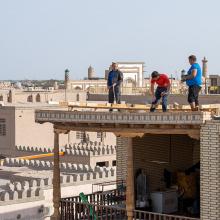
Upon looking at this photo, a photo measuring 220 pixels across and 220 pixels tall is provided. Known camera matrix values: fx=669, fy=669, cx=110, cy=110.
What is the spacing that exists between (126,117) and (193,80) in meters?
1.76

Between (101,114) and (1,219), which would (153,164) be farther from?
(1,219)

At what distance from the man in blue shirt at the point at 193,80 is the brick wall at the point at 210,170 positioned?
1.01 m

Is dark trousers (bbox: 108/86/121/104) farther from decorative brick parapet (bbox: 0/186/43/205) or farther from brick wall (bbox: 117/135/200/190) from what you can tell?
decorative brick parapet (bbox: 0/186/43/205)

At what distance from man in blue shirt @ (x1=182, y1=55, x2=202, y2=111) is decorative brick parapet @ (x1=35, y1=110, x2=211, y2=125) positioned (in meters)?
0.78

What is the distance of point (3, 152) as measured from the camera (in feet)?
139

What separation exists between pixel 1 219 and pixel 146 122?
31.4ft

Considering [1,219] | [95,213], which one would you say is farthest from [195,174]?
[1,219]

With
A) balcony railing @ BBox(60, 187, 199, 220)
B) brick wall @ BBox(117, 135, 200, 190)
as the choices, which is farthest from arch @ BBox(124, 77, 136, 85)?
balcony railing @ BBox(60, 187, 199, 220)

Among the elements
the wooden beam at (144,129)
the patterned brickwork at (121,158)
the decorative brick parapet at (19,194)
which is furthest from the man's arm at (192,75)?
the decorative brick parapet at (19,194)

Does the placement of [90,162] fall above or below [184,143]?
below

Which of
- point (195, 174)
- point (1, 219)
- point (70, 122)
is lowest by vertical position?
point (1, 219)

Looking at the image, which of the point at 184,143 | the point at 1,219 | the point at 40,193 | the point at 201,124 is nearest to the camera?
the point at 201,124

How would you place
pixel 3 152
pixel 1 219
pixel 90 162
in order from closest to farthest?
pixel 1 219, pixel 90 162, pixel 3 152

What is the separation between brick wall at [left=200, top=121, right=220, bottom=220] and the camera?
47.2 ft
